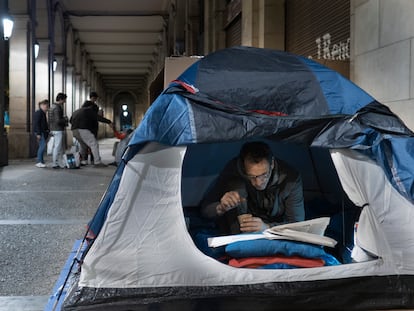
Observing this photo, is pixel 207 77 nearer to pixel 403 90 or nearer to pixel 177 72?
pixel 403 90

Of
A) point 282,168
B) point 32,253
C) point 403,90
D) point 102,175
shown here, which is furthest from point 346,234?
point 102,175

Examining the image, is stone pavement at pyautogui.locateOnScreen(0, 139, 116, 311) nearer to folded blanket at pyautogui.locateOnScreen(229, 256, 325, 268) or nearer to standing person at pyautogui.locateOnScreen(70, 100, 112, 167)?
folded blanket at pyautogui.locateOnScreen(229, 256, 325, 268)

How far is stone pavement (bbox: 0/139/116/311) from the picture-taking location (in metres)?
3.71

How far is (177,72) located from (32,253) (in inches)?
137

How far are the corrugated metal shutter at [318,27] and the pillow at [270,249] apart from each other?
4.87m

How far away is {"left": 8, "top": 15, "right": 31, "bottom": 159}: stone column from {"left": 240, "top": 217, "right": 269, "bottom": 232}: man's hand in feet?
41.7

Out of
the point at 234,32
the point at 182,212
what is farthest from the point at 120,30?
the point at 182,212

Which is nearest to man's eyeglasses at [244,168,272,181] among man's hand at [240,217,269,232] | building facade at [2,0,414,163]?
man's hand at [240,217,269,232]

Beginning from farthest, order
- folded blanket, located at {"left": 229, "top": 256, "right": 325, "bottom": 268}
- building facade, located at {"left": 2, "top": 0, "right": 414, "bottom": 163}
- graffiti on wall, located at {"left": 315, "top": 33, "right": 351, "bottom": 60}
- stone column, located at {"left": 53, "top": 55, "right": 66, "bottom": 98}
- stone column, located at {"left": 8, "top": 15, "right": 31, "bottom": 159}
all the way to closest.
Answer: stone column, located at {"left": 53, "top": 55, "right": 66, "bottom": 98}
stone column, located at {"left": 8, "top": 15, "right": 31, "bottom": 159}
graffiti on wall, located at {"left": 315, "top": 33, "right": 351, "bottom": 60}
building facade, located at {"left": 2, "top": 0, "right": 414, "bottom": 163}
folded blanket, located at {"left": 229, "top": 256, "right": 325, "bottom": 268}

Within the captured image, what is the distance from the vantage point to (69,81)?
85.7 feet

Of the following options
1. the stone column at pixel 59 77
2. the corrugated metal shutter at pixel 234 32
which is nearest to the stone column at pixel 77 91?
the stone column at pixel 59 77

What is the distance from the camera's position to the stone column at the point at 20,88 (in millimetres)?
14977

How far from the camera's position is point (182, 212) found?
3.17 metres

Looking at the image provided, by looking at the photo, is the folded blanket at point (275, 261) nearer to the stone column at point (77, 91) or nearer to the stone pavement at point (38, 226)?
the stone pavement at point (38, 226)
